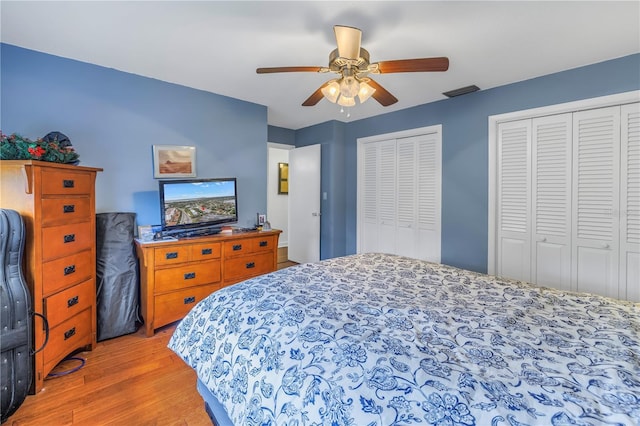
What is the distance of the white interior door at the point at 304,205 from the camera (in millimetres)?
4668

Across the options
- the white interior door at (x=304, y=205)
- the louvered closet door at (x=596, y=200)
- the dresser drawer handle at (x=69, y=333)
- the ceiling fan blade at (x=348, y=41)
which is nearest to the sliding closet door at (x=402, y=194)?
the white interior door at (x=304, y=205)

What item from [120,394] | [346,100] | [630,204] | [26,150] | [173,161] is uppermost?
[346,100]

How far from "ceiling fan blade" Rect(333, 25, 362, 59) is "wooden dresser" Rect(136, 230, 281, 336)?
6.62 ft

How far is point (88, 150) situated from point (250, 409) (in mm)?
2690

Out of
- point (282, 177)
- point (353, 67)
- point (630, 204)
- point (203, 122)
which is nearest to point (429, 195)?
point (630, 204)

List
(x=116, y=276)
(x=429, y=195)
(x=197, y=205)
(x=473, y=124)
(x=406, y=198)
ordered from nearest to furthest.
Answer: (x=116, y=276), (x=197, y=205), (x=473, y=124), (x=429, y=195), (x=406, y=198)

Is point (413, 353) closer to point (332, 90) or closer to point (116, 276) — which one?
point (332, 90)

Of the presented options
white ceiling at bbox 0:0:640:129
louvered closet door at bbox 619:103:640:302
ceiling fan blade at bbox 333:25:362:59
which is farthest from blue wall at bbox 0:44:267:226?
louvered closet door at bbox 619:103:640:302

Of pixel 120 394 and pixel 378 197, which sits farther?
pixel 378 197

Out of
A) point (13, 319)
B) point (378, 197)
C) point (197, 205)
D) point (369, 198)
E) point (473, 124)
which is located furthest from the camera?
point (369, 198)

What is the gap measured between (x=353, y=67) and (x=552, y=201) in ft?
7.69

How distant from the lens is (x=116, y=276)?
252 centimetres

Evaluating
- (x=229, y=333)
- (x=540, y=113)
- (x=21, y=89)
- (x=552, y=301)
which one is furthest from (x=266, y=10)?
(x=540, y=113)

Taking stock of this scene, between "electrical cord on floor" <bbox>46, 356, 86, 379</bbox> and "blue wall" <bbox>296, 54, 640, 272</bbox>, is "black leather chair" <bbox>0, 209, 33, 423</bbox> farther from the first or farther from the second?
"blue wall" <bbox>296, 54, 640, 272</bbox>
